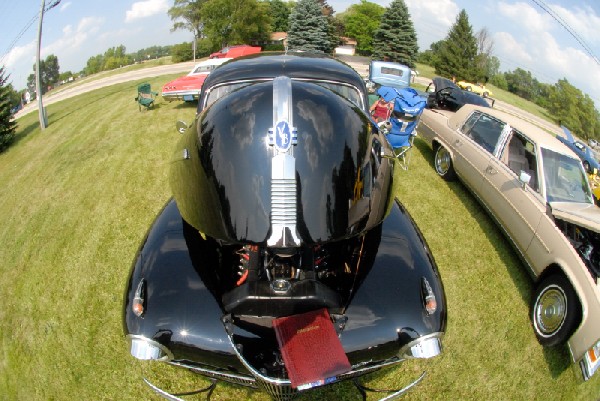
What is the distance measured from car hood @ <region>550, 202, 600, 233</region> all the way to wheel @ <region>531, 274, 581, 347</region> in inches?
24.2

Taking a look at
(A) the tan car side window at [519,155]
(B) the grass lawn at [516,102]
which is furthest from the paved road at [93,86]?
(A) the tan car side window at [519,155]

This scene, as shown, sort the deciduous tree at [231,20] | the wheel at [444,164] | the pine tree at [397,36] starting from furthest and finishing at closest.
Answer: the deciduous tree at [231,20]
the pine tree at [397,36]
the wheel at [444,164]

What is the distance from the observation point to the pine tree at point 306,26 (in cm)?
2541

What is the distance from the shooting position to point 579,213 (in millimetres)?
3994

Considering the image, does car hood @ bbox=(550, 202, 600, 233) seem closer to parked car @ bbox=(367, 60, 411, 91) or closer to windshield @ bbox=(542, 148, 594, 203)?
windshield @ bbox=(542, 148, 594, 203)

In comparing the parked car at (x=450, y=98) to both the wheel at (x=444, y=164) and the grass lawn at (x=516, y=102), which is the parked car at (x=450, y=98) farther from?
the grass lawn at (x=516, y=102)

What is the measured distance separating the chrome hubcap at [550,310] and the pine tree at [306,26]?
24.6 meters

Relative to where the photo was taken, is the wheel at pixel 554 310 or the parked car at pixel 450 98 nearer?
the wheel at pixel 554 310

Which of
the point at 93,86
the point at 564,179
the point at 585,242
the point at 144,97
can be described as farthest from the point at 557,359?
the point at 93,86

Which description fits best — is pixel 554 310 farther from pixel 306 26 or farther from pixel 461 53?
pixel 461 53

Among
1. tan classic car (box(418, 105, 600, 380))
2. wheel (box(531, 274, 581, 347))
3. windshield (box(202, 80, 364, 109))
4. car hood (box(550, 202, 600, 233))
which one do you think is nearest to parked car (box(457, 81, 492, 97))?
tan classic car (box(418, 105, 600, 380))

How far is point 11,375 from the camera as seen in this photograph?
3.70 m

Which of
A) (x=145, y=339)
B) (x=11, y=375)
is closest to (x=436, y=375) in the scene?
(x=145, y=339)

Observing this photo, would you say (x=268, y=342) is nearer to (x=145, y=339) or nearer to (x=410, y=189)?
(x=145, y=339)
